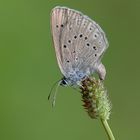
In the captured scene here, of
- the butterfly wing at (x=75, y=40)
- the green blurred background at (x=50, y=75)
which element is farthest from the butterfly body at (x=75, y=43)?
the green blurred background at (x=50, y=75)

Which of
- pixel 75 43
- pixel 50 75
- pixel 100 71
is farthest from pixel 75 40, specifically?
pixel 50 75

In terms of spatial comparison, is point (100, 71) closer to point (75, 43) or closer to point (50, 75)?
point (75, 43)

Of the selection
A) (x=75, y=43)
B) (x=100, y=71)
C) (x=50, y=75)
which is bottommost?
(x=100, y=71)

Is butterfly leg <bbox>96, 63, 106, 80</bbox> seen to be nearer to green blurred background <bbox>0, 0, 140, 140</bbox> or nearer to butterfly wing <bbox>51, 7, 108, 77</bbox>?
butterfly wing <bbox>51, 7, 108, 77</bbox>

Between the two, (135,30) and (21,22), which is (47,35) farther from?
(135,30)

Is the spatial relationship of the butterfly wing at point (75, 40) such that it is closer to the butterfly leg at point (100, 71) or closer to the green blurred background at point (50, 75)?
the butterfly leg at point (100, 71)

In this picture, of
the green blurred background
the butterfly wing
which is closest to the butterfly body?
the butterfly wing
